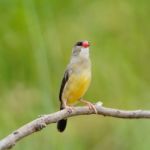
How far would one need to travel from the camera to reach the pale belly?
1782 mm

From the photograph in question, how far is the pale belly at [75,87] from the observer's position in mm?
1782

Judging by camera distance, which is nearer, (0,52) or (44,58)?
(44,58)

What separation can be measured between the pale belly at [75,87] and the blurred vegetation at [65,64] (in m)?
0.05

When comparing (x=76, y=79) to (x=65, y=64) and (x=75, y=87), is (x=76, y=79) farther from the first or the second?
(x=65, y=64)

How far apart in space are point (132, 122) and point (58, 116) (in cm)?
83

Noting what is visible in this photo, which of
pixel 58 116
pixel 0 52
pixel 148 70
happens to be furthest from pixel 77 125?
pixel 58 116

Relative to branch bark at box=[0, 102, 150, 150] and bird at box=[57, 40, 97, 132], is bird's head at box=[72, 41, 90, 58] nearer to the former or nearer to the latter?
bird at box=[57, 40, 97, 132]

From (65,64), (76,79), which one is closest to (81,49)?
(76,79)

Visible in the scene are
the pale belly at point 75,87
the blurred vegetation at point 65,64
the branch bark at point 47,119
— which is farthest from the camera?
the blurred vegetation at point 65,64

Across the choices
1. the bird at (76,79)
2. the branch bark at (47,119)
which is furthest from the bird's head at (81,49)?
the branch bark at (47,119)

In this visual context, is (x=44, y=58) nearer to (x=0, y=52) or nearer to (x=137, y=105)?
(x=0, y=52)

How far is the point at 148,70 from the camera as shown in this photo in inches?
97.3

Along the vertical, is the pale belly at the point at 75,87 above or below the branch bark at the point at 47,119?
below

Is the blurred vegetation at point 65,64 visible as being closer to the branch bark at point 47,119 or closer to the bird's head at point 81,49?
the bird's head at point 81,49
